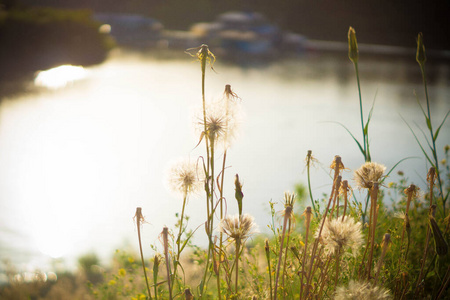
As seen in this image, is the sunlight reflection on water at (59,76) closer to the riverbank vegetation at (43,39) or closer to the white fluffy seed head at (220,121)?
the riverbank vegetation at (43,39)

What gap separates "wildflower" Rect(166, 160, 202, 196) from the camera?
580 mm

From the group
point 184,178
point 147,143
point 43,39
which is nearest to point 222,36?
point 43,39

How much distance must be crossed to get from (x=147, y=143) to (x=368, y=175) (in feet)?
8.64

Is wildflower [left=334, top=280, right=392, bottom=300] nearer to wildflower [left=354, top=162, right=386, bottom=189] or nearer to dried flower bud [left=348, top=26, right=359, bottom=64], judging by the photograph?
wildflower [left=354, top=162, right=386, bottom=189]

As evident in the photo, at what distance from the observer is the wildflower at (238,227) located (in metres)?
0.51

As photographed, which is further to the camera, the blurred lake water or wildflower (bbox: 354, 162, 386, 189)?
the blurred lake water

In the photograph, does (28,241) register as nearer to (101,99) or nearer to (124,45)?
(101,99)

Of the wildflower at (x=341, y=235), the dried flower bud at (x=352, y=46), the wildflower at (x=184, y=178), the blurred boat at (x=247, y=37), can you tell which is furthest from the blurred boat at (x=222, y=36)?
the wildflower at (x=341, y=235)

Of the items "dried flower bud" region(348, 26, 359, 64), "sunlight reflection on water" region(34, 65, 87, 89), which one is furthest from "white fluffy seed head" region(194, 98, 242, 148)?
"sunlight reflection on water" region(34, 65, 87, 89)

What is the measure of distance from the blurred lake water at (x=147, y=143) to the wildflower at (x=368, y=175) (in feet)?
0.54

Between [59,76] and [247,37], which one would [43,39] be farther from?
[247,37]

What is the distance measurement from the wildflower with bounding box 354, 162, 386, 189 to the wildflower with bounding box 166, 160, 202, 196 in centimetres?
20

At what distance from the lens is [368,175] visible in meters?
0.58

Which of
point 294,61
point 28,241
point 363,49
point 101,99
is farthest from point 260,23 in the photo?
point 28,241
